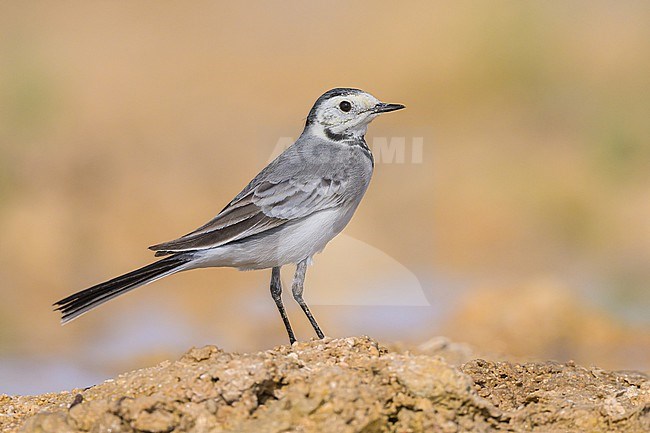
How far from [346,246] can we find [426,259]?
0.91m

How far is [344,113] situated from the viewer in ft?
23.1

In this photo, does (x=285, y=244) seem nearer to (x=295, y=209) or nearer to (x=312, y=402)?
(x=295, y=209)

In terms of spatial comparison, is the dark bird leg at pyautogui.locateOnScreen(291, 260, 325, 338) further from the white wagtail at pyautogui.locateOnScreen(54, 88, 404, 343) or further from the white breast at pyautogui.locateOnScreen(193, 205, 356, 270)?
the white breast at pyautogui.locateOnScreen(193, 205, 356, 270)

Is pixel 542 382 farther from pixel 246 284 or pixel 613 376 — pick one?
pixel 246 284

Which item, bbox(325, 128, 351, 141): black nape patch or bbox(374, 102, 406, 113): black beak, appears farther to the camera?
bbox(325, 128, 351, 141): black nape patch

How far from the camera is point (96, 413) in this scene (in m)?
4.43

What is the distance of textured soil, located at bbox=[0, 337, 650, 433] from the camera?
4.22 m

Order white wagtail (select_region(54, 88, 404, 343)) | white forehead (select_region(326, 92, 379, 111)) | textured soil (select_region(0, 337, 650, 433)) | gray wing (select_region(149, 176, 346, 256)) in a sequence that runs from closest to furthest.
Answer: textured soil (select_region(0, 337, 650, 433)) → white wagtail (select_region(54, 88, 404, 343)) → gray wing (select_region(149, 176, 346, 256)) → white forehead (select_region(326, 92, 379, 111))

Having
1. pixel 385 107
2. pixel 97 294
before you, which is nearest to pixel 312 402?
pixel 97 294

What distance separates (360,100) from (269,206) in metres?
1.07

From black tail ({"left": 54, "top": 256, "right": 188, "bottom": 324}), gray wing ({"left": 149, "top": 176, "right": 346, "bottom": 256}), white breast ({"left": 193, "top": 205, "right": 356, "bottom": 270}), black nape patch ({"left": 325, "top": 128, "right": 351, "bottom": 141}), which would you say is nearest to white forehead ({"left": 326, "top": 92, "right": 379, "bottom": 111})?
black nape patch ({"left": 325, "top": 128, "right": 351, "bottom": 141})

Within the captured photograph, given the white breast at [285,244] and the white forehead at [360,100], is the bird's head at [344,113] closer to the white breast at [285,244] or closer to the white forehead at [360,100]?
the white forehead at [360,100]

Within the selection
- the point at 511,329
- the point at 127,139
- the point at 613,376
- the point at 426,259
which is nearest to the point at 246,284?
the point at 426,259

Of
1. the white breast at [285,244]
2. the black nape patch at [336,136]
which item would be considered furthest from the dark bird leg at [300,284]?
the black nape patch at [336,136]
